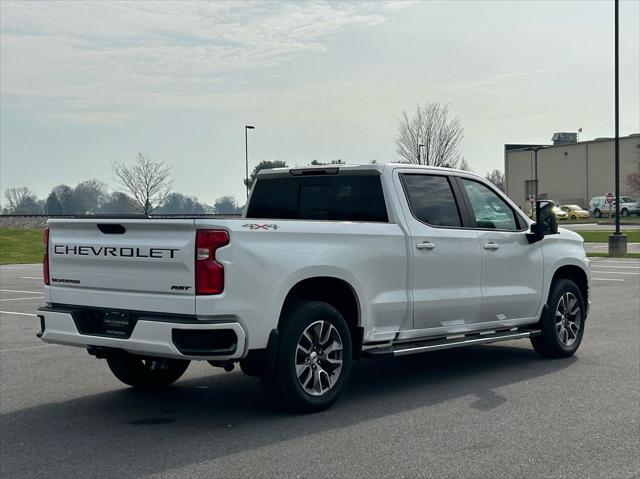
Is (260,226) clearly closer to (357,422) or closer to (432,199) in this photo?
(357,422)

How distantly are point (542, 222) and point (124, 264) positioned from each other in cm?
446

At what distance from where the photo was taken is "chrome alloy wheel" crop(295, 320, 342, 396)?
643cm

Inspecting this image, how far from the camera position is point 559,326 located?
29.6 feet

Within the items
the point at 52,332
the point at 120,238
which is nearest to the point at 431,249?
the point at 120,238

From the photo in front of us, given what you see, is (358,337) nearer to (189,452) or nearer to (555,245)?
(189,452)

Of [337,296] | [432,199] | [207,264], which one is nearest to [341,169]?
[432,199]

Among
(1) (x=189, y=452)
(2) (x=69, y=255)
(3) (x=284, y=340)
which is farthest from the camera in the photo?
(2) (x=69, y=255)

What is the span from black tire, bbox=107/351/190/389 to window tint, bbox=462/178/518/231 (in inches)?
125

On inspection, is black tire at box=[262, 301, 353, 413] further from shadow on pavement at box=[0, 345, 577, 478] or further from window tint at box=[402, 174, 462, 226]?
window tint at box=[402, 174, 462, 226]

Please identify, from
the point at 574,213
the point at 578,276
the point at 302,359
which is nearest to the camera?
the point at 302,359

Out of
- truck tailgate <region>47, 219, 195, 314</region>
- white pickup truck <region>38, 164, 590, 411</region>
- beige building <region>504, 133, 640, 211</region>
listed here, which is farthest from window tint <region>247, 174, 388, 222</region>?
beige building <region>504, 133, 640, 211</region>

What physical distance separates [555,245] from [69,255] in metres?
5.09

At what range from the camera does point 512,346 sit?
999cm

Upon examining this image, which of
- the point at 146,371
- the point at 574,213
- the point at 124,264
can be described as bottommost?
the point at 146,371
